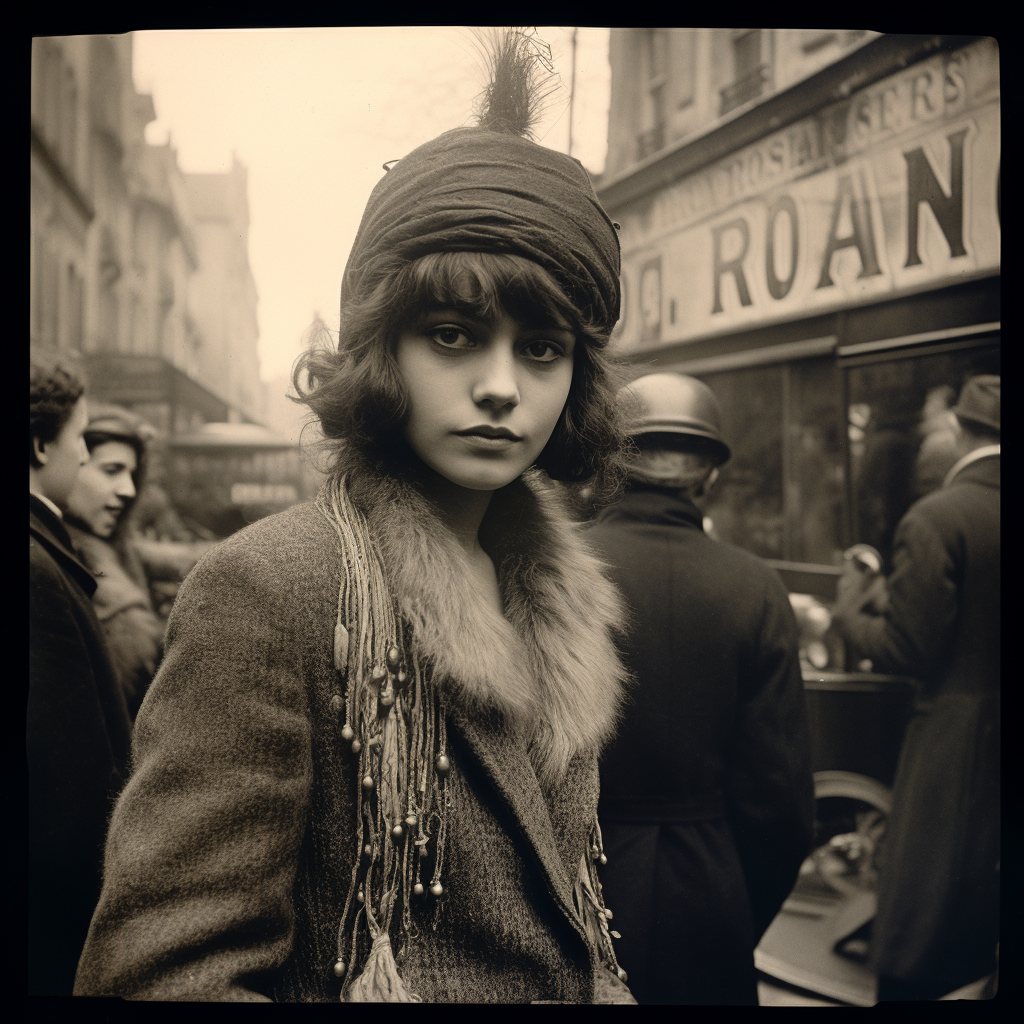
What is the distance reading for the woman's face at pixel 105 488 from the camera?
1963 millimetres

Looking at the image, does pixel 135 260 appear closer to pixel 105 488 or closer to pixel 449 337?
pixel 105 488

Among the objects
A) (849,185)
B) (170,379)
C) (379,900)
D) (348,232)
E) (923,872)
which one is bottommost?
(923,872)

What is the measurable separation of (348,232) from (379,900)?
1.39 metres

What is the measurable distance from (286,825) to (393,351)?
81cm

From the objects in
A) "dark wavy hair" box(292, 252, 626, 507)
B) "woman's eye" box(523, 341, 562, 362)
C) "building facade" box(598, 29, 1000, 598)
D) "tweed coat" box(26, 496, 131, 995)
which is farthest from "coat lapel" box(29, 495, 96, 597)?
"building facade" box(598, 29, 1000, 598)

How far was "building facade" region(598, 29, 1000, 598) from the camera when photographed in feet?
6.71

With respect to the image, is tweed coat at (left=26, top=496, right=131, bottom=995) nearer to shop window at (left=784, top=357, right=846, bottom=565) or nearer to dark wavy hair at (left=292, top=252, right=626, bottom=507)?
dark wavy hair at (left=292, top=252, right=626, bottom=507)

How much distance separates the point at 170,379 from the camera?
2.00 metres

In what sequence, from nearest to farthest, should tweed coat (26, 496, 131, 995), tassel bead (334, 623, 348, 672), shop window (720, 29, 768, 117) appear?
tassel bead (334, 623, 348, 672)
tweed coat (26, 496, 131, 995)
shop window (720, 29, 768, 117)

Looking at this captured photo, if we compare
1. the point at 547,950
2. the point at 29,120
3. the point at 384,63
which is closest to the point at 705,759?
the point at 547,950

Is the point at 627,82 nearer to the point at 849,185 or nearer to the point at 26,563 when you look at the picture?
the point at 849,185

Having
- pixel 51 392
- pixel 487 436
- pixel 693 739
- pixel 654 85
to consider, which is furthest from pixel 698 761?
pixel 51 392

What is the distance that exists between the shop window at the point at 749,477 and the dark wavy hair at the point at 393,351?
0.47m

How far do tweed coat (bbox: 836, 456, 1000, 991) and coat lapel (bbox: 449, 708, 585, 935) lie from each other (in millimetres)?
962
